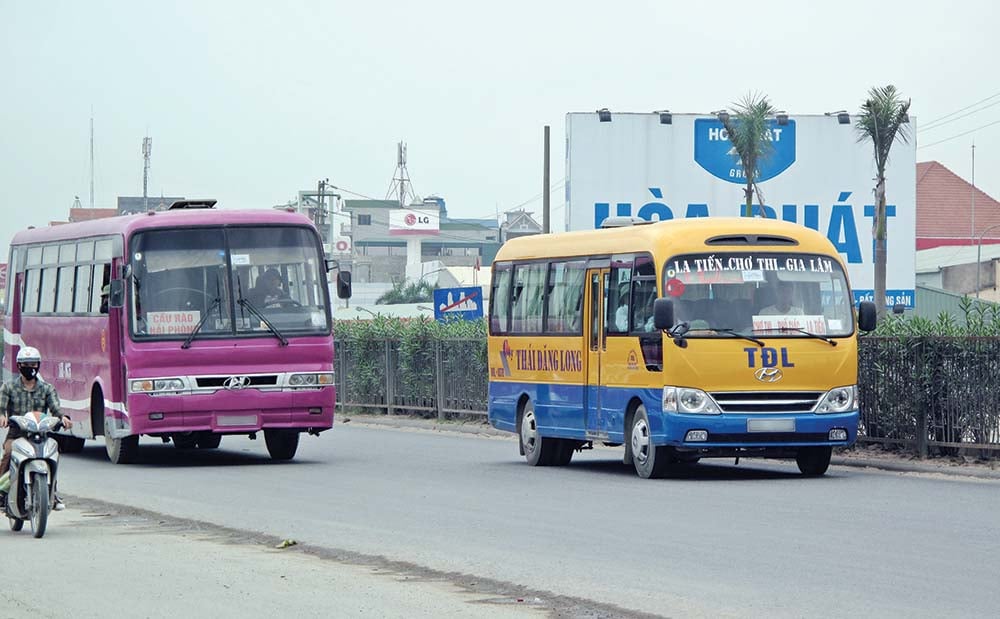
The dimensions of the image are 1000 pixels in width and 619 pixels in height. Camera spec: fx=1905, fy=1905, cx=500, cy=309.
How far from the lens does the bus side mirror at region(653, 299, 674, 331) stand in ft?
64.7

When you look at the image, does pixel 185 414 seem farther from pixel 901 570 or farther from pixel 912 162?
pixel 912 162

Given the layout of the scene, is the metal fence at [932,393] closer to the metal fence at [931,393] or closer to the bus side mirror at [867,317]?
the metal fence at [931,393]

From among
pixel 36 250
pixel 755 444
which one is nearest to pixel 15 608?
pixel 755 444

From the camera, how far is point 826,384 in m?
20.2

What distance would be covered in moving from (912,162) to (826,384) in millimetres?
31378

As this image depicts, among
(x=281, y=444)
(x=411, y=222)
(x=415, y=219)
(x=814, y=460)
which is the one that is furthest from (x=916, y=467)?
(x=415, y=219)

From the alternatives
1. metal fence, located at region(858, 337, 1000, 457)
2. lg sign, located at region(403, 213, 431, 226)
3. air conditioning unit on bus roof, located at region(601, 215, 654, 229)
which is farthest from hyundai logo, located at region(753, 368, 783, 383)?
lg sign, located at region(403, 213, 431, 226)

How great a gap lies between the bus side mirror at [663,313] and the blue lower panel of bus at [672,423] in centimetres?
83

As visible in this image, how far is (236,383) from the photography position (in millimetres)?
23484

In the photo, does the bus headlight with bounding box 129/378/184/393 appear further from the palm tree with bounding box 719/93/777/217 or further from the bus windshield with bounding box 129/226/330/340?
the palm tree with bounding box 719/93/777/217

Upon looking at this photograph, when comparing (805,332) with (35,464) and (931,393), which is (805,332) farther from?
(35,464)

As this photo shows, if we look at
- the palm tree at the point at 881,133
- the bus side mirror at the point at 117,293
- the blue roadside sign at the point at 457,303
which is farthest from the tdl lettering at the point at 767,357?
the palm tree at the point at 881,133

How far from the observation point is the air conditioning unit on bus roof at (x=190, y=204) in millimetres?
25594

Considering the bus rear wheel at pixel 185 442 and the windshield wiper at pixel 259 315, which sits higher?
the windshield wiper at pixel 259 315
